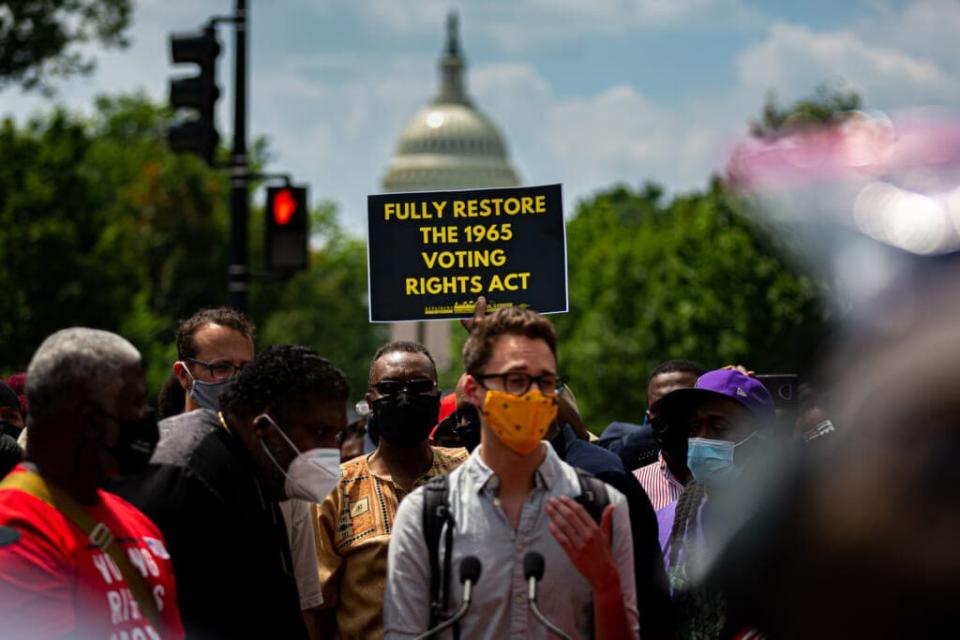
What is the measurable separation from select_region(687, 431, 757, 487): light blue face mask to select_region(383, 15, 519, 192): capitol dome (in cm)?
15032

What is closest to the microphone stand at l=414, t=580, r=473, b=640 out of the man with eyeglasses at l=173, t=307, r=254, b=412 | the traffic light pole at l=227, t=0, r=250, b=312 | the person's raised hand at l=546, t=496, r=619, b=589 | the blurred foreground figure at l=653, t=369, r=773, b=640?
the person's raised hand at l=546, t=496, r=619, b=589

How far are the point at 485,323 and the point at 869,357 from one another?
290 cm

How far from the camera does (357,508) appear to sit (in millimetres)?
5520

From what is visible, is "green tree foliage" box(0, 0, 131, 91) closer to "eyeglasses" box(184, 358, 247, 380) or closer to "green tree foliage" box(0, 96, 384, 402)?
"green tree foliage" box(0, 96, 384, 402)

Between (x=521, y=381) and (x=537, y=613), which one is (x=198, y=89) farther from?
(x=537, y=613)

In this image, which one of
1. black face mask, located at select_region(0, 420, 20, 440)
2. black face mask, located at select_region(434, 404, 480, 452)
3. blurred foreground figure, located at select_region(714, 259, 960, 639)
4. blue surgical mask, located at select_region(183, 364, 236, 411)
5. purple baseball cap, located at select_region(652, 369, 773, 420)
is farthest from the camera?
black face mask, located at select_region(0, 420, 20, 440)

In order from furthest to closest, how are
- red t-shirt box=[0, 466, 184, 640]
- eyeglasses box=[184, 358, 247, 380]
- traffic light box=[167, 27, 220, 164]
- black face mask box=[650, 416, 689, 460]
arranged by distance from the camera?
traffic light box=[167, 27, 220, 164]
black face mask box=[650, 416, 689, 460]
eyeglasses box=[184, 358, 247, 380]
red t-shirt box=[0, 466, 184, 640]

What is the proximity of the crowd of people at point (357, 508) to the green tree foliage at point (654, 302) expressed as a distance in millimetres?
25275

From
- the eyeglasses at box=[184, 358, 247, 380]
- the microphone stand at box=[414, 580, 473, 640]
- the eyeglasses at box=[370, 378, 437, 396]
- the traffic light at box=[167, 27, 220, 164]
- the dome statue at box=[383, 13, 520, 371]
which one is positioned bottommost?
the microphone stand at box=[414, 580, 473, 640]

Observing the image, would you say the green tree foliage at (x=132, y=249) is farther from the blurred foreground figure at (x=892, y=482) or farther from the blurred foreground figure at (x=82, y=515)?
the blurred foreground figure at (x=892, y=482)

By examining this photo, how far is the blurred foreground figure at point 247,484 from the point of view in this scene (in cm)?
418

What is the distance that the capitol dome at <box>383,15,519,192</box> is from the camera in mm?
161625

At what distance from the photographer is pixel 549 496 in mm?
4285

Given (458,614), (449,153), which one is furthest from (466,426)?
(449,153)
